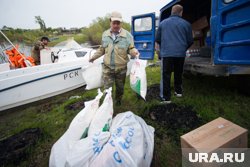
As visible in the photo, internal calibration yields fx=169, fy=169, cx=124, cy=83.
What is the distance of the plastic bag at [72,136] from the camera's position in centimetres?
152

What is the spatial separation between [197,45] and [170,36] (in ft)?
9.67

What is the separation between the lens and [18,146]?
2432 mm

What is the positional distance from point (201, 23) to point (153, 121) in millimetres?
3804

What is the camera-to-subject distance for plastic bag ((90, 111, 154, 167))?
4.27ft

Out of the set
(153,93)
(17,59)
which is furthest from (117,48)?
(17,59)

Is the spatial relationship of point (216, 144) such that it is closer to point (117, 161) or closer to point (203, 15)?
point (117, 161)

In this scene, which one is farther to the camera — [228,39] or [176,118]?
[176,118]

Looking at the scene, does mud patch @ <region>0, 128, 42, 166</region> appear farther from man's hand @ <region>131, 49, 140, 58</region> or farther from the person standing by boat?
the person standing by boat

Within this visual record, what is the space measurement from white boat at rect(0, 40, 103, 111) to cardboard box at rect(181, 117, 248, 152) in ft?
9.02

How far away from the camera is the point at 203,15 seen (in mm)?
5090

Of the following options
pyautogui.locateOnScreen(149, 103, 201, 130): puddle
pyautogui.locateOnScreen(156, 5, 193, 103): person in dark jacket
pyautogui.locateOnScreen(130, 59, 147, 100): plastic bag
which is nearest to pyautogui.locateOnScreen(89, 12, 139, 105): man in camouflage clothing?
pyautogui.locateOnScreen(130, 59, 147, 100): plastic bag

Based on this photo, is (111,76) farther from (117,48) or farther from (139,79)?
(139,79)

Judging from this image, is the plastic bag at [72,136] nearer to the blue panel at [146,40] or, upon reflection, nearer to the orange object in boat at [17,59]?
the blue panel at [146,40]

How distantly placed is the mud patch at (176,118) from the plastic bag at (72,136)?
1.14 metres
